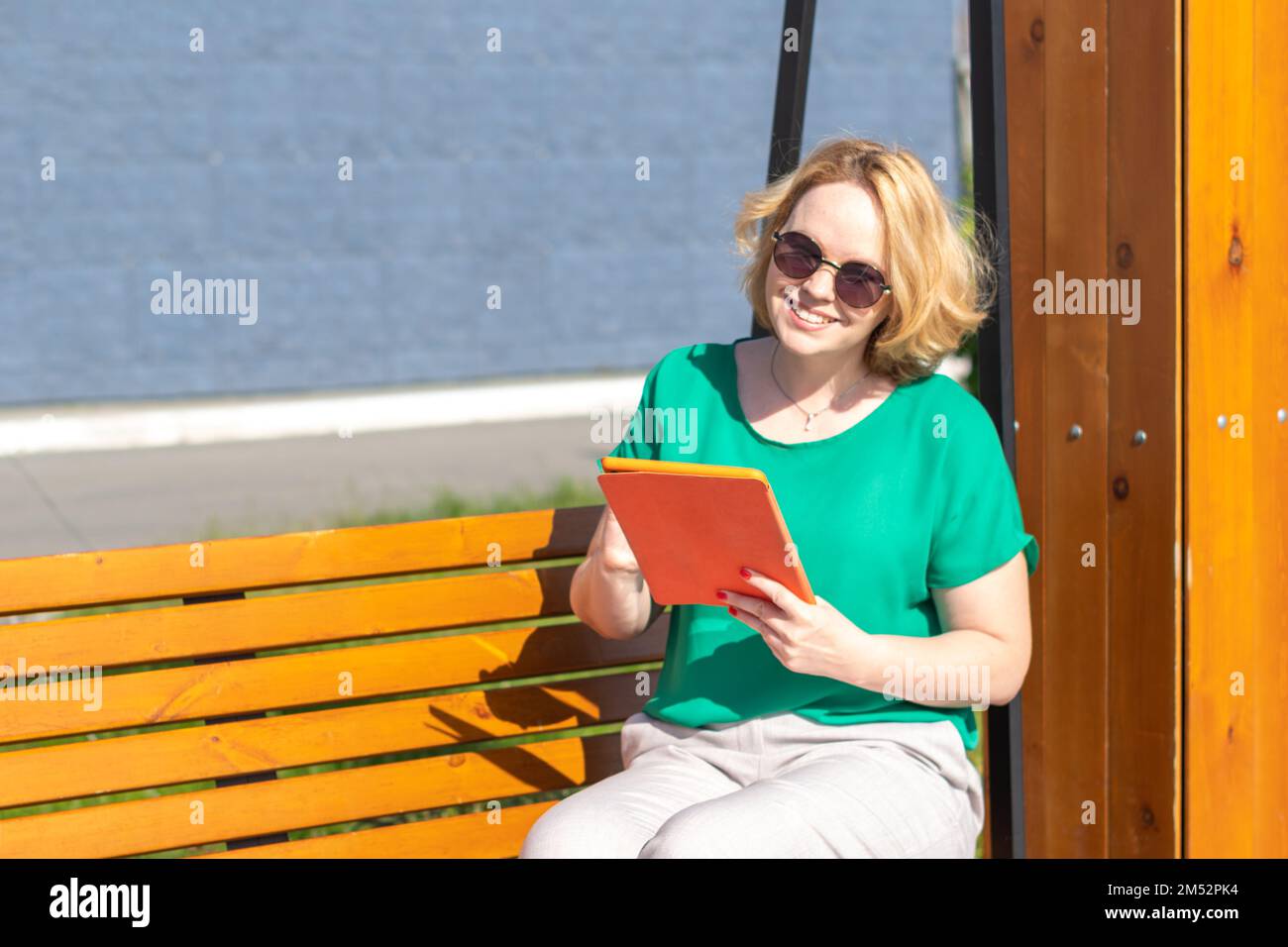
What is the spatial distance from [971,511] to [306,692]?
123cm

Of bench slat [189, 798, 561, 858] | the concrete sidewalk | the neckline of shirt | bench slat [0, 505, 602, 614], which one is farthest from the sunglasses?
the concrete sidewalk

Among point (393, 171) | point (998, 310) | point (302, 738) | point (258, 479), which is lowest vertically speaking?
point (302, 738)

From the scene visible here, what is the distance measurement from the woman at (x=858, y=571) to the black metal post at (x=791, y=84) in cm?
47

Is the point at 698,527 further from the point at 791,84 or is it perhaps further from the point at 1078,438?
the point at 791,84

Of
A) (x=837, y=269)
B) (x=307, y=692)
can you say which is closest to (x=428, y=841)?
(x=307, y=692)

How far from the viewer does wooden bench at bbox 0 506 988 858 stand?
277 cm

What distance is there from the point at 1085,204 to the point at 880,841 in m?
1.19

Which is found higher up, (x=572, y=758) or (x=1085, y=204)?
(x=1085, y=204)

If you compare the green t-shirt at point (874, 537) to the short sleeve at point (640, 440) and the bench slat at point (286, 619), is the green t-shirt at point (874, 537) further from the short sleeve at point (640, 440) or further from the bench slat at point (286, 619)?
the bench slat at point (286, 619)

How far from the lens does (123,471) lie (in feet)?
32.2

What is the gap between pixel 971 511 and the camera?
8.41ft

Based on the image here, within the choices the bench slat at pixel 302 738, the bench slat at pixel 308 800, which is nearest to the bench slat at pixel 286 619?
the bench slat at pixel 302 738
